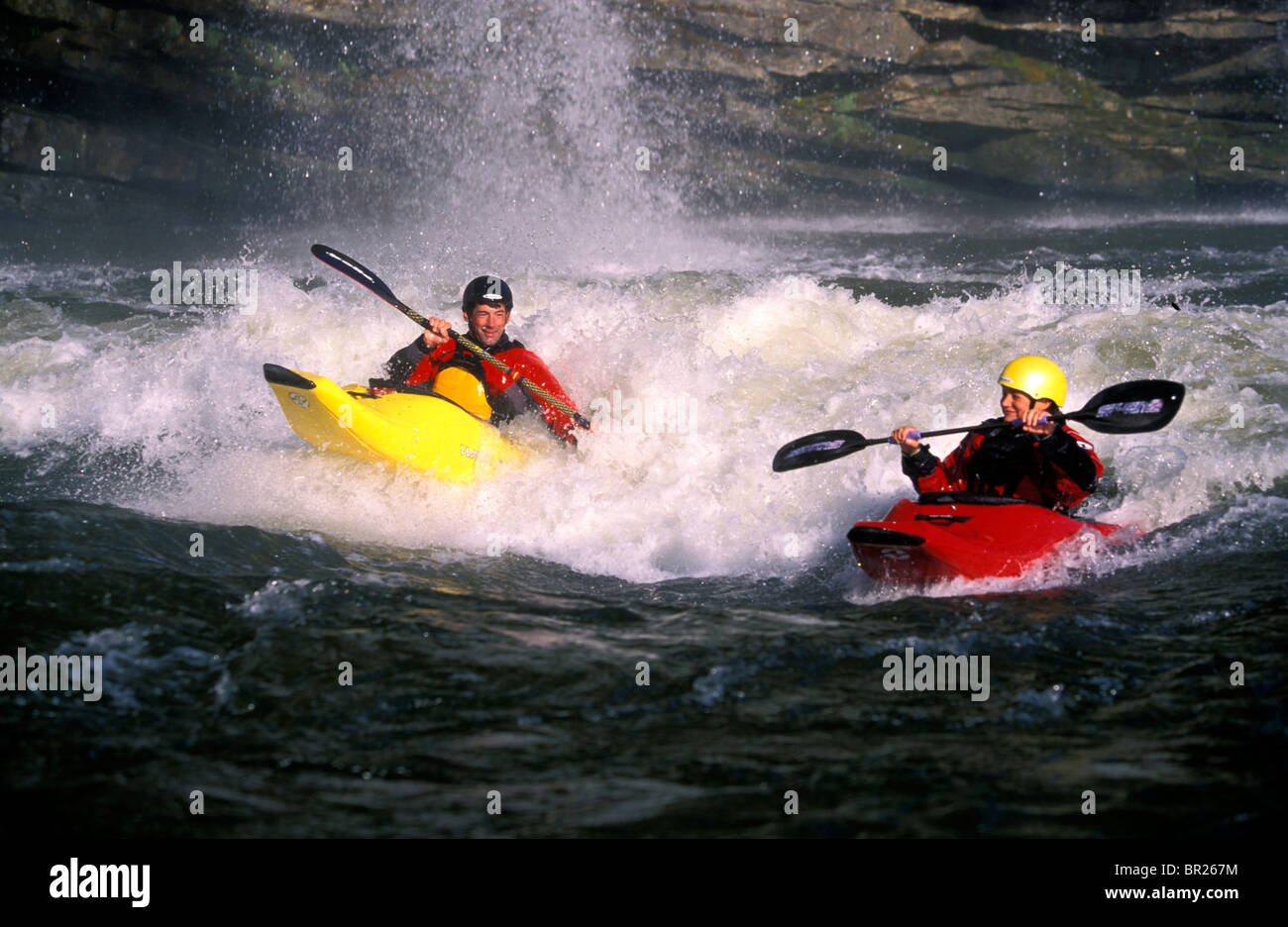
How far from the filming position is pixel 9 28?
53.0 ft

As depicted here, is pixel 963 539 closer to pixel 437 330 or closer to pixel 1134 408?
pixel 1134 408

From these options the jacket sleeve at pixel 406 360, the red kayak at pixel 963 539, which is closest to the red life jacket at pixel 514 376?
the jacket sleeve at pixel 406 360

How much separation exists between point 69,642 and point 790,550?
2.99 m

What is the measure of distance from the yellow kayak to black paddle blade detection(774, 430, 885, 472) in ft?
5.00

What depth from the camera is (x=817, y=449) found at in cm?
501

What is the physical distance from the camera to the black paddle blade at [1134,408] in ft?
15.7

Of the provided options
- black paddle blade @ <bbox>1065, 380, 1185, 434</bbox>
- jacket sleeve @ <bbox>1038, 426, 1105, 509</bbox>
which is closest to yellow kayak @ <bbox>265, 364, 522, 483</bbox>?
jacket sleeve @ <bbox>1038, 426, 1105, 509</bbox>

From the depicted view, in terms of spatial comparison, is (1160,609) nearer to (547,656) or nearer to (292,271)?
(547,656)

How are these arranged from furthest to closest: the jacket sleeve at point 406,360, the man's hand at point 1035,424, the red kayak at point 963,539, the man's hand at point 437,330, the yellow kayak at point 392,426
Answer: the jacket sleeve at point 406,360 < the man's hand at point 437,330 < the yellow kayak at point 392,426 < the man's hand at point 1035,424 < the red kayak at point 963,539

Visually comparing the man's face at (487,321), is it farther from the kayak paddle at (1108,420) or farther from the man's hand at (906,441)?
the man's hand at (906,441)

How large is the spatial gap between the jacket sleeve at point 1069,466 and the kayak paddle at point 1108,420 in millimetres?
96

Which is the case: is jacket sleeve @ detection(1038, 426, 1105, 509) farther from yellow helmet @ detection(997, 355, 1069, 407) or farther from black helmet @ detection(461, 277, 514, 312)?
black helmet @ detection(461, 277, 514, 312)

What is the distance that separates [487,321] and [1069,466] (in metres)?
2.89
